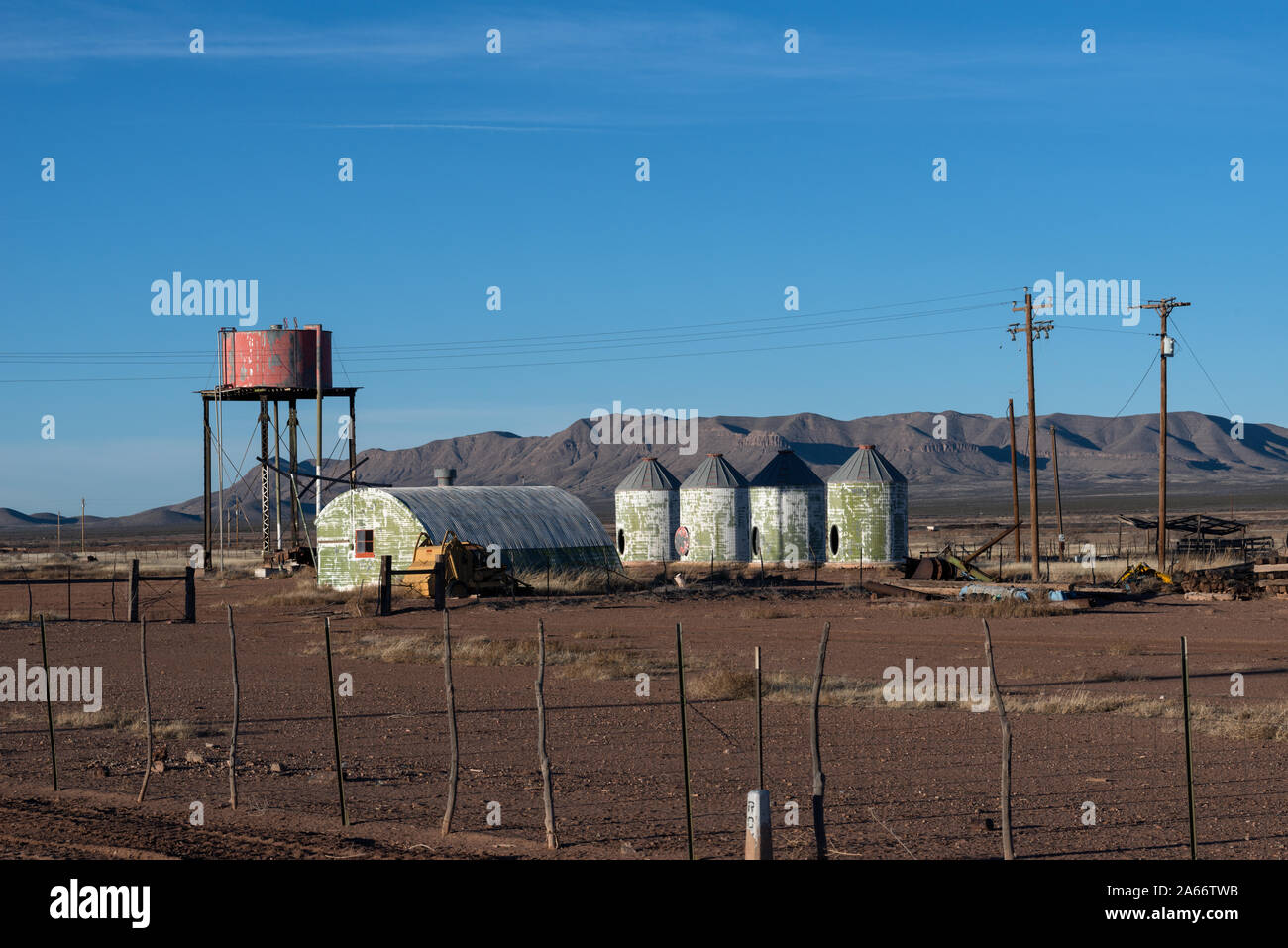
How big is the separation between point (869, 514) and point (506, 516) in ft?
57.9

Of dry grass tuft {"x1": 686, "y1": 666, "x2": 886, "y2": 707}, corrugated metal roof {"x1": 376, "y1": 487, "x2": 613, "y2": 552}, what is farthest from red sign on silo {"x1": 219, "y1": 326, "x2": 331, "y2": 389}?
dry grass tuft {"x1": 686, "y1": 666, "x2": 886, "y2": 707}

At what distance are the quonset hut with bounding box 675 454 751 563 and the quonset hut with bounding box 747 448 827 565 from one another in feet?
1.84

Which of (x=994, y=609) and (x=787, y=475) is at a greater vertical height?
(x=787, y=475)

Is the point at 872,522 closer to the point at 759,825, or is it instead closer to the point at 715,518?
the point at 715,518

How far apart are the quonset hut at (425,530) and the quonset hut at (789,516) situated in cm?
1336

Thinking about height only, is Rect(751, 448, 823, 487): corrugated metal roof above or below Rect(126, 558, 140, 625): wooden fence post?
above

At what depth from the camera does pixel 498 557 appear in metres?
43.1

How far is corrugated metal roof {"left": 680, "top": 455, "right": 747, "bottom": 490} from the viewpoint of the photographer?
6041cm

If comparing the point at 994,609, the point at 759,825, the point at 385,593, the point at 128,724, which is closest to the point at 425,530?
the point at 385,593

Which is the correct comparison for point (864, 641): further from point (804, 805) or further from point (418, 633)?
point (804, 805)

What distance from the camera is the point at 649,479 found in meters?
61.7

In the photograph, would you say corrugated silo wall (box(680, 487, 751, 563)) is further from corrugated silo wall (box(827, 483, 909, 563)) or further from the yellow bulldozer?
the yellow bulldozer
